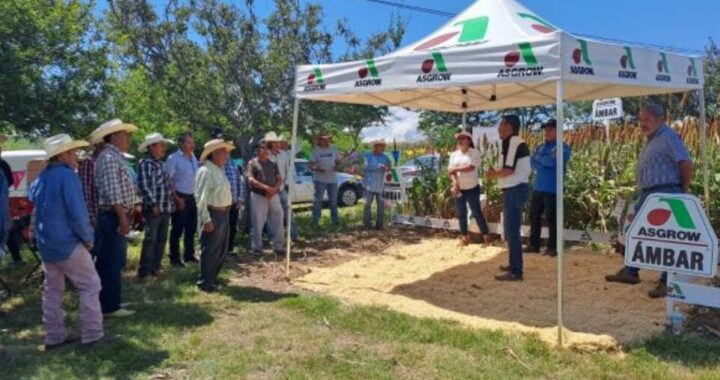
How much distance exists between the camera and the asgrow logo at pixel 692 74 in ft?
22.7

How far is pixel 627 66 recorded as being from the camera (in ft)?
19.2

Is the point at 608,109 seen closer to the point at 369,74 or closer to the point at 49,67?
the point at 369,74

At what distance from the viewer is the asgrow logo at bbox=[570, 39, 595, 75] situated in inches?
207

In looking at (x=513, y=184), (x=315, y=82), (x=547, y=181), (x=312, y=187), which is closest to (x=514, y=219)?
(x=513, y=184)

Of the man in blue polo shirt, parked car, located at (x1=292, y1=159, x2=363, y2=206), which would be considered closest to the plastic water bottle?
the man in blue polo shirt

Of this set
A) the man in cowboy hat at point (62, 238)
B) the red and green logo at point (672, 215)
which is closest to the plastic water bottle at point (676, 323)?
the red and green logo at point (672, 215)

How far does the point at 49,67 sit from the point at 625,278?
276 inches

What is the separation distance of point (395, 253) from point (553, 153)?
2.65 meters

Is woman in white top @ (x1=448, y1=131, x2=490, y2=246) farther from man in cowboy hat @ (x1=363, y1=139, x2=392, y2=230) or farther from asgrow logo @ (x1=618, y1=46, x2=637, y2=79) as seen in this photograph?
asgrow logo @ (x1=618, y1=46, x2=637, y2=79)

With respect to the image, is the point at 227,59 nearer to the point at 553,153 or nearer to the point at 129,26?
the point at 129,26

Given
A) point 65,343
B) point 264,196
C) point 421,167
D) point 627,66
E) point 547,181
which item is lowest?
point 65,343

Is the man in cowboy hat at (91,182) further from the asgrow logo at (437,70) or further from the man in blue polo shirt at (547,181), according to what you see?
the man in blue polo shirt at (547,181)

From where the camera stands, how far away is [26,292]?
23.7 ft

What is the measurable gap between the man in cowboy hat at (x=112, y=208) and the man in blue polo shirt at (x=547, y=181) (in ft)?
16.6
